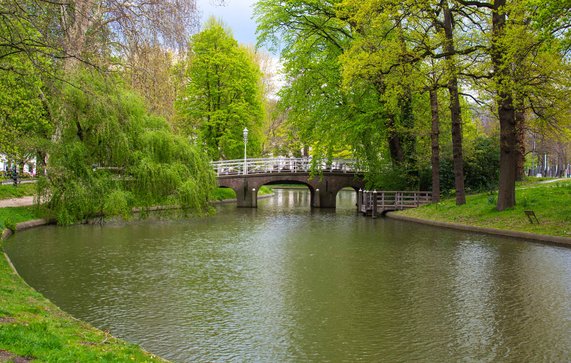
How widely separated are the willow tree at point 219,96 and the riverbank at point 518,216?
19.6 metres

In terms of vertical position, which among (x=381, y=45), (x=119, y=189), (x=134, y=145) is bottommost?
(x=119, y=189)

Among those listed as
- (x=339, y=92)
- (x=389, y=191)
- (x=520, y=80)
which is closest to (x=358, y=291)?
(x=520, y=80)

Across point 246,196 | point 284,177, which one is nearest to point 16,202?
point 246,196

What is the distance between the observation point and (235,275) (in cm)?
1273

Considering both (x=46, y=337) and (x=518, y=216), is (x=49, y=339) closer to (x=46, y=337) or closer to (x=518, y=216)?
(x=46, y=337)

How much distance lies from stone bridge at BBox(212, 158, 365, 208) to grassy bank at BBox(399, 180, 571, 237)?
41.0 feet

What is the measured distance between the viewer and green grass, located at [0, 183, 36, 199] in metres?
25.4

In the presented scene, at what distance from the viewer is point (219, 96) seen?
43719mm

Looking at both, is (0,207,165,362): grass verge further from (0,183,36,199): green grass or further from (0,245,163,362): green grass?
(0,183,36,199): green grass

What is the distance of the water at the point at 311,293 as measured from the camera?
779 centimetres

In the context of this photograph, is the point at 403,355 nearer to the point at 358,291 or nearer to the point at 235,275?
the point at 358,291

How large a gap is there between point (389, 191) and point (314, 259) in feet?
53.6

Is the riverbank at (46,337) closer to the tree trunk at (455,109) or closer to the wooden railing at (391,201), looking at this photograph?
the tree trunk at (455,109)

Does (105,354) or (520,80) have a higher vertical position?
(520,80)
